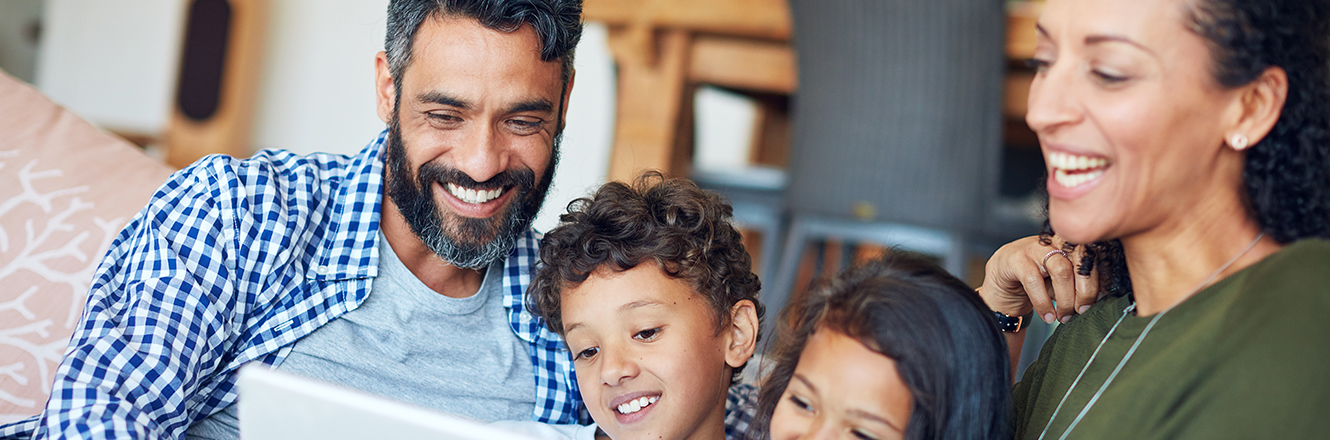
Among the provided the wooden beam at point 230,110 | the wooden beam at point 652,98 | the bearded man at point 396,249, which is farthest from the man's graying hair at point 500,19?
the wooden beam at point 230,110

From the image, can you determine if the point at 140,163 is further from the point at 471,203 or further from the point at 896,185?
the point at 896,185

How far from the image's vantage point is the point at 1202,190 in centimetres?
76

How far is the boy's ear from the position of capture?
4.18 ft

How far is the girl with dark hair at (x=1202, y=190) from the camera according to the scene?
69 cm

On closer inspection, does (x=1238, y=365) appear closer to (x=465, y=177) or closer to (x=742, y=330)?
(x=742, y=330)

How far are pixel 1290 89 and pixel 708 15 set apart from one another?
1724mm

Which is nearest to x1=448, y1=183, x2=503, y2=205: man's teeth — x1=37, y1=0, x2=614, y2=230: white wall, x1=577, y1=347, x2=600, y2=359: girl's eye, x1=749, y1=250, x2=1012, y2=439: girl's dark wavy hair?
x1=577, y1=347, x2=600, y2=359: girl's eye

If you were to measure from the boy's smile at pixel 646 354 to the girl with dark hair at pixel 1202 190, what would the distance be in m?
0.48

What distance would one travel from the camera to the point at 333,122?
4.00m

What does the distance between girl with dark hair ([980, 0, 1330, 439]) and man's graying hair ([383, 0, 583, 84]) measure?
64 centimetres

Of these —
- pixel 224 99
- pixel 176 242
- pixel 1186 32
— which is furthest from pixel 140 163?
pixel 224 99

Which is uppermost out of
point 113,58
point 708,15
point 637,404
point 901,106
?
point 708,15

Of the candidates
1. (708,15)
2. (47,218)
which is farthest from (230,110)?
(47,218)

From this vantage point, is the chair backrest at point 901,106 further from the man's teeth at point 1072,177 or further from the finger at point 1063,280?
the man's teeth at point 1072,177
